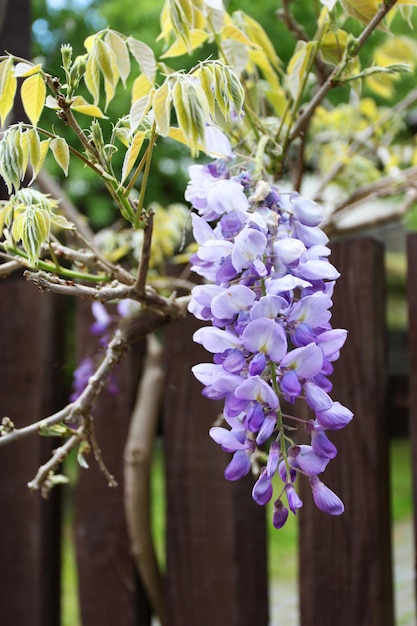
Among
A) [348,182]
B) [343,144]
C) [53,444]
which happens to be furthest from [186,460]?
[343,144]

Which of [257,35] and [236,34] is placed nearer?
[236,34]

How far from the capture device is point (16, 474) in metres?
1.47

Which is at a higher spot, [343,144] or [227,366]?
[343,144]

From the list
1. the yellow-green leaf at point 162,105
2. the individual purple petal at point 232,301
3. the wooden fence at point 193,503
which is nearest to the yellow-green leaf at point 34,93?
the yellow-green leaf at point 162,105

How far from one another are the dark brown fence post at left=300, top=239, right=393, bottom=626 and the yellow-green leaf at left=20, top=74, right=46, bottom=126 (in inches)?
25.1

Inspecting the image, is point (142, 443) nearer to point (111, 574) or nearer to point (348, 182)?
point (111, 574)

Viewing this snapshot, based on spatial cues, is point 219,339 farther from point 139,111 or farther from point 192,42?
point 192,42

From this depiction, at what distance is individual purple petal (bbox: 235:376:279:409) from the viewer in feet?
1.66

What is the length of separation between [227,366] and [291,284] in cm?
8

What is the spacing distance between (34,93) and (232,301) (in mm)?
259

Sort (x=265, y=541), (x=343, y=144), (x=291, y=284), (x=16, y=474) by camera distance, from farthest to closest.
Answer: (x=343, y=144)
(x=16, y=474)
(x=265, y=541)
(x=291, y=284)

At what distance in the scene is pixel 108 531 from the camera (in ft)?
4.46

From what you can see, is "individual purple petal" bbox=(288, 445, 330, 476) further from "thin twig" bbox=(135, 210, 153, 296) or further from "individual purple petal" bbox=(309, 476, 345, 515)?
"thin twig" bbox=(135, 210, 153, 296)

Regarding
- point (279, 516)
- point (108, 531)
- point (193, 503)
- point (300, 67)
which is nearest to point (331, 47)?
point (300, 67)
